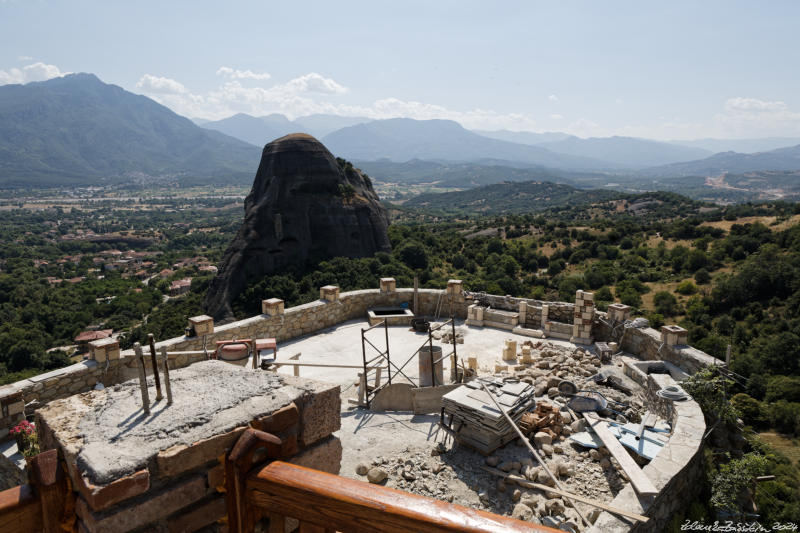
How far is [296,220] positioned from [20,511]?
3938 cm

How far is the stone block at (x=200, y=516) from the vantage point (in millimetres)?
2833

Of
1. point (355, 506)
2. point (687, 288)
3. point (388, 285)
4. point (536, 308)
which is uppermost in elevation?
point (355, 506)

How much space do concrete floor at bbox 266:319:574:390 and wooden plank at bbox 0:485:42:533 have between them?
27.0 ft

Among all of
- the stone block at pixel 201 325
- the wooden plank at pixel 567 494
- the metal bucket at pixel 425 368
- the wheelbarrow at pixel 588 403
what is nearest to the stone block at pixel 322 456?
the wooden plank at pixel 567 494

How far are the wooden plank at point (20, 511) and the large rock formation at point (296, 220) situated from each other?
36.8 metres

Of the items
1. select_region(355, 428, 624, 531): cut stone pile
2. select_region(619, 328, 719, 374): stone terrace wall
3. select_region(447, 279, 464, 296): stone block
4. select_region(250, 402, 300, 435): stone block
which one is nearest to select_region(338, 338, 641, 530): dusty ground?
select_region(355, 428, 624, 531): cut stone pile

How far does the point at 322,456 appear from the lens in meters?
3.37

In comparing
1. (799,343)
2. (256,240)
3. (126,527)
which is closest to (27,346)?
(256,240)

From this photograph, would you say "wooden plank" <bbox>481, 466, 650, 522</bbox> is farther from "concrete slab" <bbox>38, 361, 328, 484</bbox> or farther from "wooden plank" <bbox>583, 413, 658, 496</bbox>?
"concrete slab" <bbox>38, 361, 328, 484</bbox>

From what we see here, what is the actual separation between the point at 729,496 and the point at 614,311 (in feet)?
19.5

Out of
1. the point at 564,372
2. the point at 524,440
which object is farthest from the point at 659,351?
the point at 524,440

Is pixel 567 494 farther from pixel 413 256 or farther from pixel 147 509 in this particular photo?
pixel 413 256

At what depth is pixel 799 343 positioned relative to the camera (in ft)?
75.9

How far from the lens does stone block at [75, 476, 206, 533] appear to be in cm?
251
